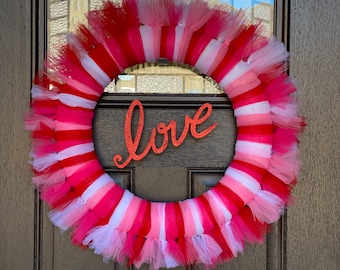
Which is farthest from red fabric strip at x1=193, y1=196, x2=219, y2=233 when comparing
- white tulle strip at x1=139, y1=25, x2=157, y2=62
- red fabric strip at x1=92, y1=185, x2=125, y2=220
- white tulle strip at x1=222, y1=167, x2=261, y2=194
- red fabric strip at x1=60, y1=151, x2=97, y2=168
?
white tulle strip at x1=139, y1=25, x2=157, y2=62

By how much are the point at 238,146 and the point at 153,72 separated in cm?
31

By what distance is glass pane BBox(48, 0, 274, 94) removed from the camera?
154 cm

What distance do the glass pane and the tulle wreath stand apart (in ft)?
0.23

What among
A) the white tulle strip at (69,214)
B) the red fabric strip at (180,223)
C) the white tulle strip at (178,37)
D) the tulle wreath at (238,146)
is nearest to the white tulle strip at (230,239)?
the tulle wreath at (238,146)

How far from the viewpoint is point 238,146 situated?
1.47 meters

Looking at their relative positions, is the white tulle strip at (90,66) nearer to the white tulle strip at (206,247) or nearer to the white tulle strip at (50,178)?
the white tulle strip at (50,178)

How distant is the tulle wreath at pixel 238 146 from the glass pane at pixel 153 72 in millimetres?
71

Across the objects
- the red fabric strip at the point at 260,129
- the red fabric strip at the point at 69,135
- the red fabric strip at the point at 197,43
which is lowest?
the red fabric strip at the point at 69,135

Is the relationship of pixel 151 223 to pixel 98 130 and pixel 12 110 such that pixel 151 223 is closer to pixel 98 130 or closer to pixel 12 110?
pixel 98 130

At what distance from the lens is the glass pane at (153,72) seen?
1.54 m

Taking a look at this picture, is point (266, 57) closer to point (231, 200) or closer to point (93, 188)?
point (231, 200)

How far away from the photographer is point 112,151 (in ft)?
4.99

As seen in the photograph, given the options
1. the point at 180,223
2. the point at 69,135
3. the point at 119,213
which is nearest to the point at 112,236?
the point at 119,213

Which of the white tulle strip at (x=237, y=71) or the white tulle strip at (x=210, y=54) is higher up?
the white tulle strip at (x=210, y=54)
